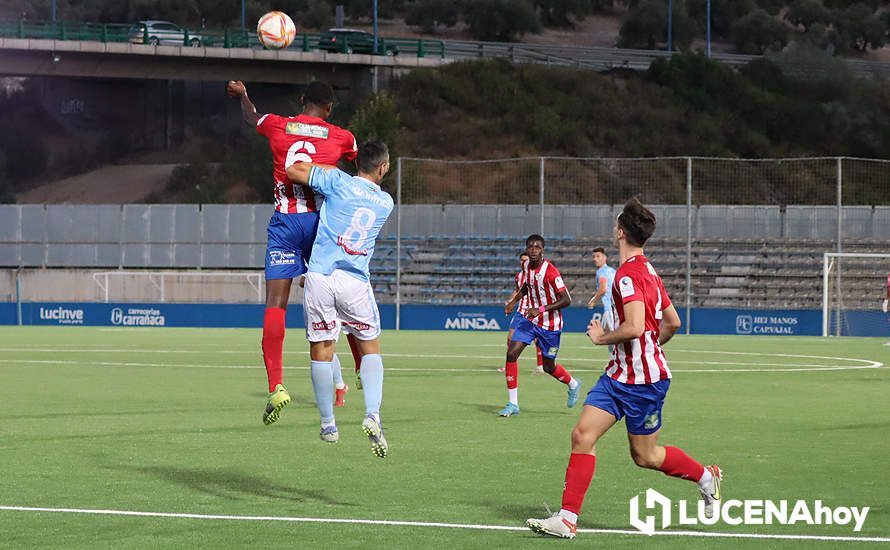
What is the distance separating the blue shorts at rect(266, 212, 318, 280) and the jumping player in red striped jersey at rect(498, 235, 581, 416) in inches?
177

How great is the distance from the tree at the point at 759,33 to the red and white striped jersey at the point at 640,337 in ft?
345

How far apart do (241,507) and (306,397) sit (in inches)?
313

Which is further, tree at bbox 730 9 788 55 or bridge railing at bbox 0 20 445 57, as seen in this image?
tree at bbox 730 9 788 55

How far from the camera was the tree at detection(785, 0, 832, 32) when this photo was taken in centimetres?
11288

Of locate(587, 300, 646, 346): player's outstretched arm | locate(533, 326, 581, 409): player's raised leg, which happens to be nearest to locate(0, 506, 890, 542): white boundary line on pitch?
locate(587, 300, 646, 346): player's outstretched arm

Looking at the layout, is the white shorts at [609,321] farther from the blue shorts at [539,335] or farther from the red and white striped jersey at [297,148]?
the red and white striped jersey at [297,148]

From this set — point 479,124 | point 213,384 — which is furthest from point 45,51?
point 213,384

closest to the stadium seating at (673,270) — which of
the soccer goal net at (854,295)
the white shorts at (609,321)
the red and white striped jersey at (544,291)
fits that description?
the soccer goal net at (854,295)

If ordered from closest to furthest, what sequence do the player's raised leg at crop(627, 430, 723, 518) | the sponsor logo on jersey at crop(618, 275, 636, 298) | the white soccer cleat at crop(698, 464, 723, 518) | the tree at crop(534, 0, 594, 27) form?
the sponsor logo on jersey at crop(618, 275, 636, 298) < the player's raised leg at crop(627, 430, 723, 518) < the white soccer cleat at crop(698, 464, 723, 518) < the tree at crop(534, 0, 594, 27)

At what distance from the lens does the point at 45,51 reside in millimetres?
68938

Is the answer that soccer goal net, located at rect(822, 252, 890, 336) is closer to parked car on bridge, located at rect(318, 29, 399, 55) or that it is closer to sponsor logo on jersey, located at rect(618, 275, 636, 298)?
sponsor logo on jersey, located at rect(618, 275, 636, 298)

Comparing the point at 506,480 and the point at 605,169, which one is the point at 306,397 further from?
the point at 605,169

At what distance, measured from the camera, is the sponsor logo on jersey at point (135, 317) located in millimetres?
41750

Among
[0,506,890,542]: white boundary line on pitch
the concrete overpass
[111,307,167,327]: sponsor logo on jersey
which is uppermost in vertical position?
the concrete overpass
